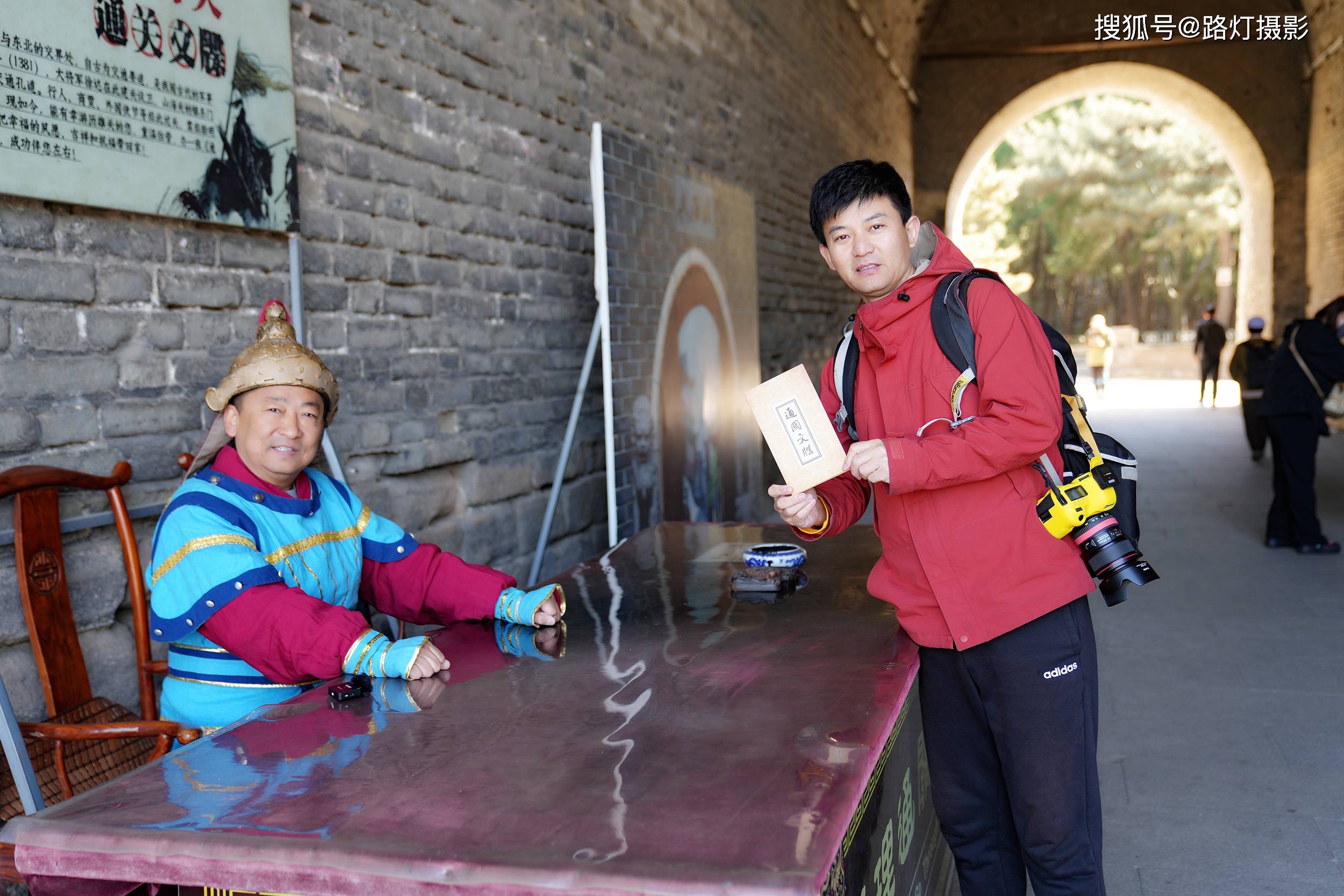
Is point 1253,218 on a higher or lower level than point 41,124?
higher

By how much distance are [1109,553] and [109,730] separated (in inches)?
71.2

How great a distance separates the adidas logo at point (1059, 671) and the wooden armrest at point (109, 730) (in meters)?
1.53

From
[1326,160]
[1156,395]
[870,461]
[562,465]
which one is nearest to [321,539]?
[870,461]

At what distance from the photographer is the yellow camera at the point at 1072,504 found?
1.89 metres

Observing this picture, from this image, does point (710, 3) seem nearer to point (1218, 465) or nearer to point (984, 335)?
point (984, 335)

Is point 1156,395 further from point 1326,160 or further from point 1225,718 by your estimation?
point 1225,718

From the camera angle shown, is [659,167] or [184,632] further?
[659,167]

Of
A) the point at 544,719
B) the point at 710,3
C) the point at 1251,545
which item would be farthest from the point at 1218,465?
the point at 544,719

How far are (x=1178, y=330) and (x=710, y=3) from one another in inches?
1461

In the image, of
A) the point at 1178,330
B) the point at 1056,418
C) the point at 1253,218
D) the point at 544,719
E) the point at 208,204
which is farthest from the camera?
the point at 1178,330

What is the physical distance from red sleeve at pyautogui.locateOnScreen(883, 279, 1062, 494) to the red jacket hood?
0.09 m

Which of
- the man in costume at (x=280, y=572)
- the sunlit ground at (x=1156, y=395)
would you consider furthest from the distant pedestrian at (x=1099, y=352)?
the man in costume at (x=280, y=572)

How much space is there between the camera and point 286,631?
1933mm

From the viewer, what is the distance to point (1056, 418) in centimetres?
183
